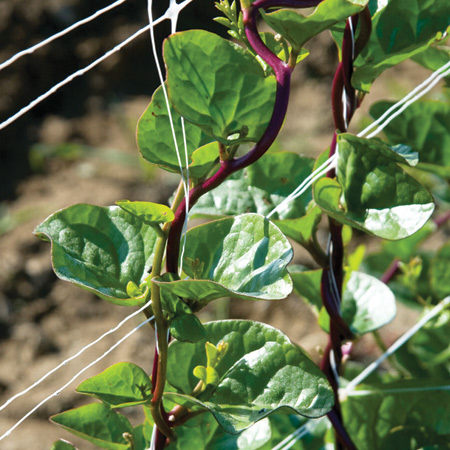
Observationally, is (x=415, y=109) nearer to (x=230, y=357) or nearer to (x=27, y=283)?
(x=230, y=357)

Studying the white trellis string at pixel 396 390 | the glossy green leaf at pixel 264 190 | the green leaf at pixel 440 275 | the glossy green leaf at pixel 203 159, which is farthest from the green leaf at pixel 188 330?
the green leaf at pixel 440 275

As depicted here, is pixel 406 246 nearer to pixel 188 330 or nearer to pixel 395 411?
pixel 395 411

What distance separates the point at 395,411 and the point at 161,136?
48cm

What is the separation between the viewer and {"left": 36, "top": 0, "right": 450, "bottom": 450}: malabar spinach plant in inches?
19.6

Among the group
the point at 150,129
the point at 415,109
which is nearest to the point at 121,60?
the point at 415,109

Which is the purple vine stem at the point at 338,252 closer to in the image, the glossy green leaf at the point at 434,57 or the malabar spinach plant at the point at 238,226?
the malabar spinach plant at the point at 238,226

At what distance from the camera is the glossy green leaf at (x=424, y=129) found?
0.80 metres

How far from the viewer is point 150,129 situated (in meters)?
0.55

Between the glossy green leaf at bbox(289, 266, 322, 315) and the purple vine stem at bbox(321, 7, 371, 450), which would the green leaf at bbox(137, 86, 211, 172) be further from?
the glossy green leaf at bbox(289, 266, 322, 315)

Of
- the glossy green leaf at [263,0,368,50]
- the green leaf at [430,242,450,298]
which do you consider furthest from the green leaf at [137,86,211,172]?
the green leaf at [430,242,450,298]

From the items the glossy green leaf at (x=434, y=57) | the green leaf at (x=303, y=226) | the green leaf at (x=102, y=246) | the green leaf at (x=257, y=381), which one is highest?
the green leaf at (x=102, y=246)

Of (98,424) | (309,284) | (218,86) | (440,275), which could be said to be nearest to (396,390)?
(309,284)

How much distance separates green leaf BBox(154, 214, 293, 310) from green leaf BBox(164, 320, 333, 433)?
6 cm

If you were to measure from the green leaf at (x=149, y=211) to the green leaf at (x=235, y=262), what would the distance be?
0.14 feet
